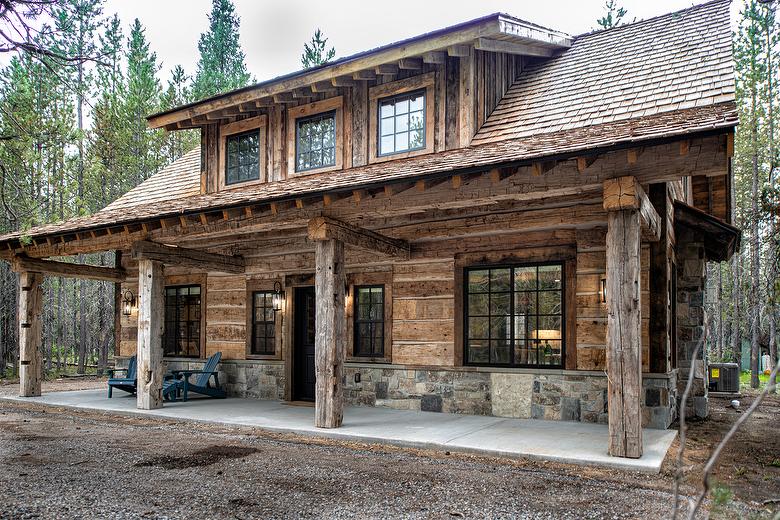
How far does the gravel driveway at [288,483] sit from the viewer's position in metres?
4.70

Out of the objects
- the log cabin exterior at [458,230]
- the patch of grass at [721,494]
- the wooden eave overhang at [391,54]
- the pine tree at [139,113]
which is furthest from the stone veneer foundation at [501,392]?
the pine tree at [139,113]

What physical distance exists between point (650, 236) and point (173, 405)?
26.6 feet

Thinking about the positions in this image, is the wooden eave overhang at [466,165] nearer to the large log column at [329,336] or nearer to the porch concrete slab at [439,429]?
the large log column at [329,336]

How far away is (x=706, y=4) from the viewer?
10188 millimetres

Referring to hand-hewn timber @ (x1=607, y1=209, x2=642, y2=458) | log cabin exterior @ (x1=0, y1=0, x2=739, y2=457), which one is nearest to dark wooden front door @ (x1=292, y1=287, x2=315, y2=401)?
log cabin exterior @ (x1=0, y1=0, x2=739, y2=457)

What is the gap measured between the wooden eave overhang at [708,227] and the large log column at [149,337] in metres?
8.32

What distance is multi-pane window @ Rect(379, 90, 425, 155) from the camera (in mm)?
9742

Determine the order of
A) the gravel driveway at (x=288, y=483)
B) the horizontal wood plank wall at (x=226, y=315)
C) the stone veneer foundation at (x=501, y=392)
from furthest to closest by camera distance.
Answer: the horizontal wood plank wall at (x=226, y=315), the stone veneer foundation at (x=501, y=392), the gravel driveway at (x=288, y=483)

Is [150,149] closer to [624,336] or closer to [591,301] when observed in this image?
[591,301]

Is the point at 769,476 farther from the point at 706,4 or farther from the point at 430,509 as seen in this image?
the point at 706,4

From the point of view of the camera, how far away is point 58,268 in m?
11.9

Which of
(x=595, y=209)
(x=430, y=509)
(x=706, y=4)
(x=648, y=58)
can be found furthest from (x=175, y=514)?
(x=706, y=4)

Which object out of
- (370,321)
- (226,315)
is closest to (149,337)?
(226,315)

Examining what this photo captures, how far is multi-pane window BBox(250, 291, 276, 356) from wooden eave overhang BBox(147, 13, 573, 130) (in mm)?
3577
